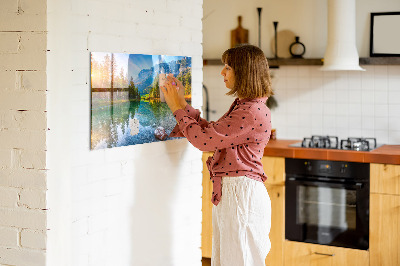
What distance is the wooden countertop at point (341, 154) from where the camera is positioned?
13.4 feet

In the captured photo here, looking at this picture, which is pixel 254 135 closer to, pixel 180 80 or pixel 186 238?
pixel 180 80

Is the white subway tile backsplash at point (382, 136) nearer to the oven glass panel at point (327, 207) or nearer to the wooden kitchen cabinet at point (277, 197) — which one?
the oven glass panel at point (327, 207)

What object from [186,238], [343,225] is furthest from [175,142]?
[343,225]

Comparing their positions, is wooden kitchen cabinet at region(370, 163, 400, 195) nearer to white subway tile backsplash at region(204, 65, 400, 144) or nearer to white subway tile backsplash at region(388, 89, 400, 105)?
white subway tile backsplash at region(204, 65, 400, 144)

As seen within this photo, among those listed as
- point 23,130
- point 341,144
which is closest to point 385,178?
point 341,144

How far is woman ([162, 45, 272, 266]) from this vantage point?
276 cm

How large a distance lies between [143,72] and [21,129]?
2.32 ft

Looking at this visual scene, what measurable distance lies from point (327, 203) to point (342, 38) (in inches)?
49.6

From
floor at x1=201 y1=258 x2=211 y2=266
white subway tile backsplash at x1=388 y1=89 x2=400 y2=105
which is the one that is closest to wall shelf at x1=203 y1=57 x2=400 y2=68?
white subway tile backsplash at x1=388 y1=89 x2=400 y2=105

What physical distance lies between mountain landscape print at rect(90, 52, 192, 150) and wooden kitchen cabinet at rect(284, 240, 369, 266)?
5.99ft

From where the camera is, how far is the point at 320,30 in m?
4.93

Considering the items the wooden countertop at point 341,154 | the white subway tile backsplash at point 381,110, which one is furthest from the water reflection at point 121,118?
the white subway tile backsplash at point 381,110

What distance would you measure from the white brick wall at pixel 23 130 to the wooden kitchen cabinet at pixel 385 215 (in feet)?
8.37

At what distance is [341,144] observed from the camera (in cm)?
441
